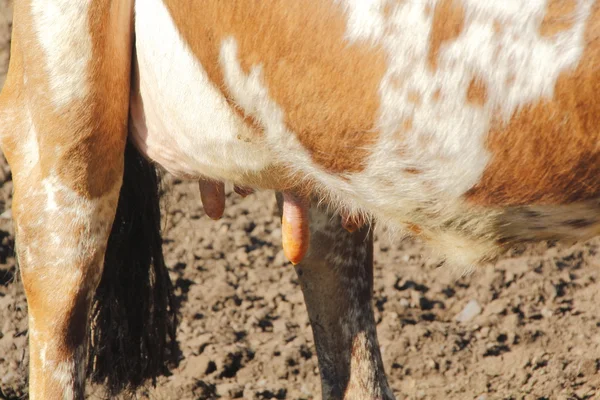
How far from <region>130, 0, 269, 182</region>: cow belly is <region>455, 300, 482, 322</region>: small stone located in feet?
4.94

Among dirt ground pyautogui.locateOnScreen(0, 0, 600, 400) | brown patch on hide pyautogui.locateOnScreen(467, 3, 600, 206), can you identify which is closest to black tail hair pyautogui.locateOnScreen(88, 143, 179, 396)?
dirt ground pyautogui.locateOnScreen(0, 0, 600, 400)

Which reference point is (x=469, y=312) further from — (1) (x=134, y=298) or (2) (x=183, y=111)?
(2) (x=183, y=111)

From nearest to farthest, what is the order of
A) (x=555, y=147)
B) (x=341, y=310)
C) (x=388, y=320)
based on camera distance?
(x=555, y=147) → (x=341, y=310) → (x=388, y=320)

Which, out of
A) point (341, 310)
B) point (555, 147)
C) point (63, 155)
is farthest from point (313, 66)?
point (341, 310)

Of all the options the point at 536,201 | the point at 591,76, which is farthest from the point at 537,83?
the point at 536,201

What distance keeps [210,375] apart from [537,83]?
A: 75.5 inches

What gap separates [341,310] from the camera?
2863 mm

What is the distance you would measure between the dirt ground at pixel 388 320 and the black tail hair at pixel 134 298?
146 millimetres

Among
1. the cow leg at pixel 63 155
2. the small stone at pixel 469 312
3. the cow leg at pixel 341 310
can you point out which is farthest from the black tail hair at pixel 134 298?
the small stone at pixel 469 312

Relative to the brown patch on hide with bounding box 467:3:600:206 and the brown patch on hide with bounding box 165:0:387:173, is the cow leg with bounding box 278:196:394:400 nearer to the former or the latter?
the brown patch on hide with bounding box 165:0:387:173

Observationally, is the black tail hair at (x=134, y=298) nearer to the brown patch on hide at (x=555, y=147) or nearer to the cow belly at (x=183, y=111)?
the cow belly at (x=183, y=111)

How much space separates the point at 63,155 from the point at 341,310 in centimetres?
94

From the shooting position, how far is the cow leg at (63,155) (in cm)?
219

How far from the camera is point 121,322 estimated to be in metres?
2.89
